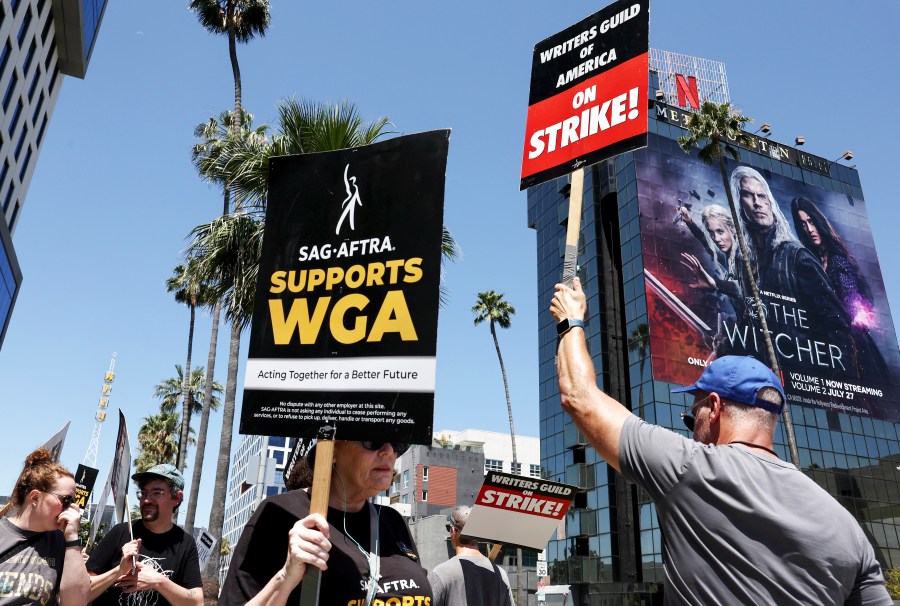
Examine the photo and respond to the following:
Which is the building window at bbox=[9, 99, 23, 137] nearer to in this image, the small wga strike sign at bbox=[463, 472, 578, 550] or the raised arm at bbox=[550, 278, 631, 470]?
the small wga strike sign at bbox=[463, 472, 578, 550]

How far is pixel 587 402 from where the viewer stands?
256 centimetres

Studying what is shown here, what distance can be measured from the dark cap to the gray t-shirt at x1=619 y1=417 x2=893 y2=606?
3.99 metres

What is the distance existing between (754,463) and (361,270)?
170cm

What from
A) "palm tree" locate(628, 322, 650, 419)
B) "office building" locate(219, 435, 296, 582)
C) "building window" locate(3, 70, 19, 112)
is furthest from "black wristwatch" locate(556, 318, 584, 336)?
"office building" locate(219, 435, 296, 582)

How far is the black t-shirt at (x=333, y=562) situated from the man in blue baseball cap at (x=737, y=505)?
98 centimetres

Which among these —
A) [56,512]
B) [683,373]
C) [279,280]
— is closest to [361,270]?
[279,280]

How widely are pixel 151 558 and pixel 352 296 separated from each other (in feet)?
10.6

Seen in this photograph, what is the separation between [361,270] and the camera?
2.96 meters

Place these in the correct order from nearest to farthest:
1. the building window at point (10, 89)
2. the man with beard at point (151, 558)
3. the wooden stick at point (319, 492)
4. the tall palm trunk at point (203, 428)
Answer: the wooden stick at point (319, 492)
the man with beard at point (151, 558)
the tall palm trunk at point (203, 428)
the building window at point (10, 89)

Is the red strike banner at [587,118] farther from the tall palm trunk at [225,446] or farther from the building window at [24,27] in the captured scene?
the building window at [24,27]

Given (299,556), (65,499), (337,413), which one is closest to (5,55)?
(65,499)

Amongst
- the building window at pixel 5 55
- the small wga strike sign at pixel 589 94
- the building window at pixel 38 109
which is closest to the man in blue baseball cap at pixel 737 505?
the small wga strike sign at pixel 589 94

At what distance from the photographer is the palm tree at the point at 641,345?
148 feet

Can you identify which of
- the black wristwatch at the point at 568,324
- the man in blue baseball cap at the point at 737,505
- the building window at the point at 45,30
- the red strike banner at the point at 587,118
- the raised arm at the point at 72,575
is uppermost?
the building window at the point at 45,30
